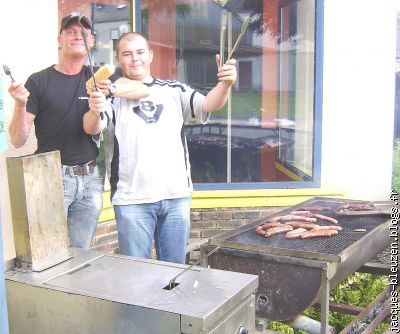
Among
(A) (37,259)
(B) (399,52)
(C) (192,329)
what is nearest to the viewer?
(C) (192,329)

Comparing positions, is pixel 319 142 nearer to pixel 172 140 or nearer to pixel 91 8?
pixel 91 8

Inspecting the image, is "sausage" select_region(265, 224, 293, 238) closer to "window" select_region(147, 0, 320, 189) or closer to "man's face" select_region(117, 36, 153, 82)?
"man's face" select_region(117, 36, 153, 82)

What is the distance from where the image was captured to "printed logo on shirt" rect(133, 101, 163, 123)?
3.01m

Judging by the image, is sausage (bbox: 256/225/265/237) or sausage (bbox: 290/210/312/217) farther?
sausage (bbox: 290/210/312/217)

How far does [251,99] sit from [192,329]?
183 inches

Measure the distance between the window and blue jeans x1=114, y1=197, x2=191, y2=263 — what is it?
2726mm

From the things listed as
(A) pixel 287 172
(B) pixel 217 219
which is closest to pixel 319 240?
(B) pixel 217 219

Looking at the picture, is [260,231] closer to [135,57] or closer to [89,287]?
[135,57]

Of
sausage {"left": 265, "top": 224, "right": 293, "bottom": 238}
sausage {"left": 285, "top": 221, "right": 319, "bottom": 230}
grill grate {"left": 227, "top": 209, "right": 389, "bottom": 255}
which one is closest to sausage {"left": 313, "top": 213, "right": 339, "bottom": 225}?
grill grate {"left": 227, "top": 209, "right": 389, "bottom": 255}

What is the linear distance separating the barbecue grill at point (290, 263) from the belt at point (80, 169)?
920mm

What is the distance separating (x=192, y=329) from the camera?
163 cm

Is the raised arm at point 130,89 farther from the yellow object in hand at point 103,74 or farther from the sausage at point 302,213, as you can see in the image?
the sausage at point 302,213

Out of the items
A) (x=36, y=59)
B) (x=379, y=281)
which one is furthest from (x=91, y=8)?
(x=379, y=281)

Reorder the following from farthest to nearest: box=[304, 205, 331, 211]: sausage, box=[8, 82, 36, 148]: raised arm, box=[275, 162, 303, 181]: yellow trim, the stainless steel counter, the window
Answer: box=[275, 162, 303, 181]: yellow trim, the window, box=[304, 205, 331, 211]: sausage, box=[8, 82, 36, 148]: raised arm, the stainless steel counter
